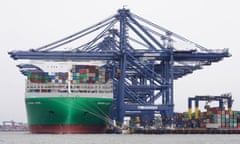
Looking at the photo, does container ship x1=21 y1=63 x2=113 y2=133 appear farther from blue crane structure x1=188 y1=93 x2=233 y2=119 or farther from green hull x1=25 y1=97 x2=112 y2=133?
blue crane structure x1=188 y1=93 x2=233 y2=119

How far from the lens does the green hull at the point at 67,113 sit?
10469 centimetres

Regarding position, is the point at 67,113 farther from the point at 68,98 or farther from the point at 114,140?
the point at 114,140

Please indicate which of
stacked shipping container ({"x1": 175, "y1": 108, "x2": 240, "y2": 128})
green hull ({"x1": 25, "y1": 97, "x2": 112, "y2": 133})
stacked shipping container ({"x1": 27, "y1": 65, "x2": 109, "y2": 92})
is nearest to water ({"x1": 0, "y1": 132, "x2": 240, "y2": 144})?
green hull ({"x1": 25, "y1": 97, "x2": 112, "y2": 133})

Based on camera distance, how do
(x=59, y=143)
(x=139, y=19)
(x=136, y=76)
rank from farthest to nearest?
(x=136, y=76) < (x=139, y=19) < (x=59, y=143)

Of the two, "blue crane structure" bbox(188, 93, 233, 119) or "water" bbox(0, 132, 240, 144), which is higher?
"blue crane structure" bbox(188, 93, 233, 119)

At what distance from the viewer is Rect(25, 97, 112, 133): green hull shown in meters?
105

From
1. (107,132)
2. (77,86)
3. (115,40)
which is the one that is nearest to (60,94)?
(77,86)

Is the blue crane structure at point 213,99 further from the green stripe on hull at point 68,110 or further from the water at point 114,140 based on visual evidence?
the water at point 114,140

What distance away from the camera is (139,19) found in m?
112

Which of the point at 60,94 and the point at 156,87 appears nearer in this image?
the point at 60,94

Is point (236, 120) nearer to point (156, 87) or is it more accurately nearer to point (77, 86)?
point (156, 87)

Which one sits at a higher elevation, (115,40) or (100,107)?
(115,40)

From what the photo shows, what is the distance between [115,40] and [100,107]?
1943 cm

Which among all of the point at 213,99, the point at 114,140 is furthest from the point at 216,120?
the point at 114,140
